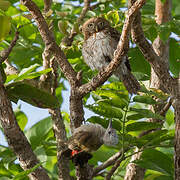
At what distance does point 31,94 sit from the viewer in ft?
6.98

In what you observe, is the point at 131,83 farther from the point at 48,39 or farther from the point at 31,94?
the point at 31,94

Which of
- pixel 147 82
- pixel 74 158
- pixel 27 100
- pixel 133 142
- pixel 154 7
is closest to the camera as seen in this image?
pixel 74 158

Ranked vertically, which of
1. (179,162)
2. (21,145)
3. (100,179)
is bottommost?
(100,179)

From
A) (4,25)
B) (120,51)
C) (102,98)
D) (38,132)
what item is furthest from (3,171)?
(4,25)

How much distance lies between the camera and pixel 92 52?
4.54 meters

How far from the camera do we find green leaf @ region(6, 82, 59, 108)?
2107 millimetres

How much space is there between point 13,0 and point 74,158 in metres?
1.95

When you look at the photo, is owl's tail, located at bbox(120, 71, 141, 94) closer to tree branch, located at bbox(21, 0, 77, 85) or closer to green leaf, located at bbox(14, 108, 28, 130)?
green leaf, located at bbox(14, 108, 28, 130)

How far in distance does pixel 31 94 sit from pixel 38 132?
116 centimetres

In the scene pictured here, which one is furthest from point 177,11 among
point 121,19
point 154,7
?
point 121,19

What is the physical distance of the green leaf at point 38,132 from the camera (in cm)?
318

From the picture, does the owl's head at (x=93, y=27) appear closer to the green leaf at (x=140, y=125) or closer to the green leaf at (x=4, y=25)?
the green leaf at (x=140, y=125)

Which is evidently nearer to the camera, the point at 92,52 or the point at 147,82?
the point at 147,82

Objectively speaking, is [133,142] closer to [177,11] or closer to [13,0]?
[177,11]
